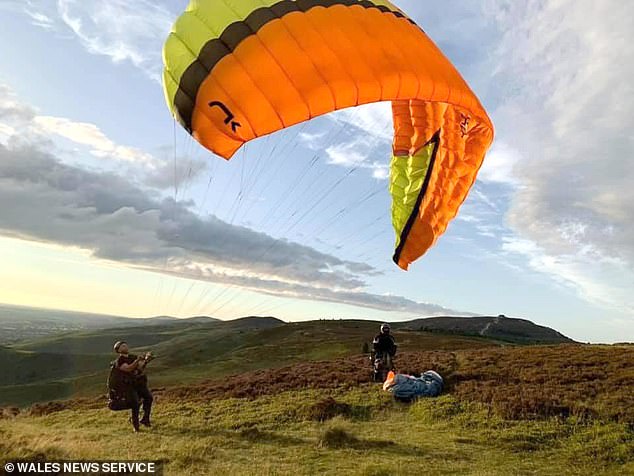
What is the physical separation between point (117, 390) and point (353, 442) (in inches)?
237

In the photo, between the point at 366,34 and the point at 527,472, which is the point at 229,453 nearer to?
the point at 527,472

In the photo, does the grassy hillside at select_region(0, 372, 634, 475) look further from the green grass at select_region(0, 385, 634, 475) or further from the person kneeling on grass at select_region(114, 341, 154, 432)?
the person kneeling on grass at select_region(114, 341, 154, 432)

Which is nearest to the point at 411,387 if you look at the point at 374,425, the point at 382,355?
the point at 382,355

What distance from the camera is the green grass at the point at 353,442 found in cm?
991

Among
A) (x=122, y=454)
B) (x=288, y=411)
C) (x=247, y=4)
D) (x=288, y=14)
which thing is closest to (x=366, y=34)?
(x=288, y=14)

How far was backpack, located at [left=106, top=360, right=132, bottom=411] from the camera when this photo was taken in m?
12.5

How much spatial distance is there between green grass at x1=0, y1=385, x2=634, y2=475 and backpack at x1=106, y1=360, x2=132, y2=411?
2.59ft

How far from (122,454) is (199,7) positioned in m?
9.20

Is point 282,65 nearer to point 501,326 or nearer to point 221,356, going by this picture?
point 221,356

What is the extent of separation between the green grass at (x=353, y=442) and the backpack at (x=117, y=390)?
79 cm

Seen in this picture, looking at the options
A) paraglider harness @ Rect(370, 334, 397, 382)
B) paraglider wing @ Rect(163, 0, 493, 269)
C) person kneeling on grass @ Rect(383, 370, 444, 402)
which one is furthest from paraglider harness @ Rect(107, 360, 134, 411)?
paraglider harness @ Rect(370, 334, 397, 382)

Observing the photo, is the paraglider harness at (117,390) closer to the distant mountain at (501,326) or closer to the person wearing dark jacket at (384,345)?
the person wearing dark jacket at (384,345)

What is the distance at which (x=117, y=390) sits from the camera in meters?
Result: 12.5

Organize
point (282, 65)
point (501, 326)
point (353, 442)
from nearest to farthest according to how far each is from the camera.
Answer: point (282, 65) < point (353, 442) < point (501, 326)
